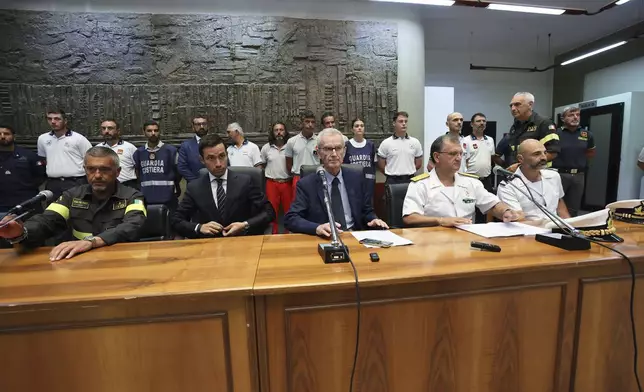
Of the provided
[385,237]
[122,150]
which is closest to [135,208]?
[385,237]

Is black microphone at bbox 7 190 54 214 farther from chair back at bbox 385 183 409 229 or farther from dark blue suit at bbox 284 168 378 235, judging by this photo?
chair back at bbox 385 183 409 229

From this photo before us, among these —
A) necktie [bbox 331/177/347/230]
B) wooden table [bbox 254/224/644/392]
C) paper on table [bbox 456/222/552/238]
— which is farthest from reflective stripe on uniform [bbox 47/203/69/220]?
paper on table [bbox 456/222/552/238]

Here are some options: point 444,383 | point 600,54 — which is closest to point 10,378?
point 444,383

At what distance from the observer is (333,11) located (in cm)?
459

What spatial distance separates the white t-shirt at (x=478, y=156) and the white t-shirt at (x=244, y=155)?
2.85 meters

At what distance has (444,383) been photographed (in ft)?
3.77

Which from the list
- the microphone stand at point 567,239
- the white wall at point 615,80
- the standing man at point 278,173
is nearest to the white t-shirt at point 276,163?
the standing man at point 278,173

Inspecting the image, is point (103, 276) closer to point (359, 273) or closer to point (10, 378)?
point (10, 378)

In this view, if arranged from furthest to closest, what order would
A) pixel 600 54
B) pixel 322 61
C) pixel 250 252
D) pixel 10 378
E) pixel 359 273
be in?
pixel 600 54, pixel 322 61, pixel 250 252, pixel 359 273, pixel 10 378

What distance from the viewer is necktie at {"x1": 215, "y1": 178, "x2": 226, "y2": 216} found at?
2.13m

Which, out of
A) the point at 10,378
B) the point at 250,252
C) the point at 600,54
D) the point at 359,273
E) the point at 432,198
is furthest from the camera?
the point at 600,54

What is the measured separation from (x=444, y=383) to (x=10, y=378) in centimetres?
140

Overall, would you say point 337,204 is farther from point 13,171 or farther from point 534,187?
point 13,171

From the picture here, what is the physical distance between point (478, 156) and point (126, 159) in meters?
4.57
